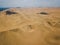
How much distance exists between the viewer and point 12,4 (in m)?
2.14

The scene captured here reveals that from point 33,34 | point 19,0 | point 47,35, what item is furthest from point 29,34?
point 19,0

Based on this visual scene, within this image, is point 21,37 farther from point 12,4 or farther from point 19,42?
point 12,4

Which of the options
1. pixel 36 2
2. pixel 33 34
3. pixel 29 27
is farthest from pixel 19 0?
pixel 33 34

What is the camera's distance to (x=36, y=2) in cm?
218

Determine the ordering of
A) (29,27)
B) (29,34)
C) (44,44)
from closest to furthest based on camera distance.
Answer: (44,44), (29,34), (29,27)

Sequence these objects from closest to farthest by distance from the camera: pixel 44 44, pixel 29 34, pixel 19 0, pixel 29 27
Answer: pixel 44 44 < pixel 29 34 < pixel 29 27 < pixel 19 0

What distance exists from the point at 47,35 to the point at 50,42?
8 cm

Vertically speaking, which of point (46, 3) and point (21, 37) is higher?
point (21, 37)

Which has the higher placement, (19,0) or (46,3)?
(19,0)

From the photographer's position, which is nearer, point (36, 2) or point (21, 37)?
point (21, 37)

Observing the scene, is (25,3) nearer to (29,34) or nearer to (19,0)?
(19,0)

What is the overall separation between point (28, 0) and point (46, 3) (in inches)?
15.0

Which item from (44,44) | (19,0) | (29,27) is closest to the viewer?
(44,44)

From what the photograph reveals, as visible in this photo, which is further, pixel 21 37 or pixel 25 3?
pixel 25 3
